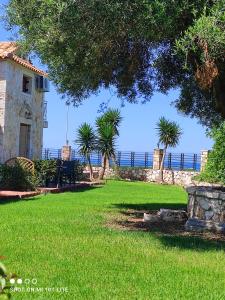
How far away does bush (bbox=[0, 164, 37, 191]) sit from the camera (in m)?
18.2

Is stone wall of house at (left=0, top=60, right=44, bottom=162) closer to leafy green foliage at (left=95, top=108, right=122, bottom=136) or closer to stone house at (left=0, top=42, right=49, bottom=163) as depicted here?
stone house at (left=0, top=42, right=49, bottom=163)

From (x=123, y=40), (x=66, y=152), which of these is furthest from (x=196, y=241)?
(x=66, y=152)

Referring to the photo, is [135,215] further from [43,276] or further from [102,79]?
[43,276]

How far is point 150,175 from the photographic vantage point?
33375 mm

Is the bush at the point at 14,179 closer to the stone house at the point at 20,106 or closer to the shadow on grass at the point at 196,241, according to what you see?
the stone house at the point at 20,106

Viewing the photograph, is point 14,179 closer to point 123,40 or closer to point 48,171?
point 48,171

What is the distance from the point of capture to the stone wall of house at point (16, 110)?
22406mm

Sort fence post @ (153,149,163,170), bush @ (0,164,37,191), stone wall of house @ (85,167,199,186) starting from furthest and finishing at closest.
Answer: fence post @ (153,149,163,170)
stone wall of house @ (85,167,199,186)
bush @ (0,164,37,191)

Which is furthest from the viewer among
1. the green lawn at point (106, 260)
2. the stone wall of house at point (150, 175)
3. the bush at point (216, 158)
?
the stone wall of house at point (150, 175)

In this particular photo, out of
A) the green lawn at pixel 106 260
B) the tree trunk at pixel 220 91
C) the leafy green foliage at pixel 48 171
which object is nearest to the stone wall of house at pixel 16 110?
the leafy green foliage at pixel 48 171

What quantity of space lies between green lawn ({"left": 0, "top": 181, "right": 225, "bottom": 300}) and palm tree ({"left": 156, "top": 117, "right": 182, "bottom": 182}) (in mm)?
22649

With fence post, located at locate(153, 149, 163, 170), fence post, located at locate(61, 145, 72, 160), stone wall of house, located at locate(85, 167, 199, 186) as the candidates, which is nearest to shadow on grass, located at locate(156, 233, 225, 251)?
stone wall of house, located at locate(85, 167, 199, 186)

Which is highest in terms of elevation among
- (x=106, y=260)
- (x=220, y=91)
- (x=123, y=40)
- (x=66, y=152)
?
(x=123, y=40)

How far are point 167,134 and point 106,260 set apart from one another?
2672 centimetres
